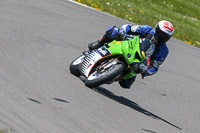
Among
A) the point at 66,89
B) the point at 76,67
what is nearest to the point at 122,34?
the point at 76,67

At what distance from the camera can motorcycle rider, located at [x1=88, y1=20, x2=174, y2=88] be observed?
765cm

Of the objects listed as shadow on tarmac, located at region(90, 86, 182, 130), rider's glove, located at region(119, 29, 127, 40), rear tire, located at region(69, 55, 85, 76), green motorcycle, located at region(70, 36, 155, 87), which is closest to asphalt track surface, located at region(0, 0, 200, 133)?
shadow on tarmac, located at region(90, 86, 182, 130)

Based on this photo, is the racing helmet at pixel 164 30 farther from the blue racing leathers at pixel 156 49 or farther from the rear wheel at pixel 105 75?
the rear wheel at pixel 105 75

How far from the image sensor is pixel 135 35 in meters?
8.09

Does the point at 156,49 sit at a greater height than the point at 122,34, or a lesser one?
lesser

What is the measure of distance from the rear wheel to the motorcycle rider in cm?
69

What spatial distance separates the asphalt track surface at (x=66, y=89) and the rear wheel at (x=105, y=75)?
0.21m

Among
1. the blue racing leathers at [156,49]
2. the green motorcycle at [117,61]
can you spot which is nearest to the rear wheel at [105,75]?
the green motorcycle at [117,61]

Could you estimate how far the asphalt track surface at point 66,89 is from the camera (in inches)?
212

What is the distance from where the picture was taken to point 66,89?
23.1 feet

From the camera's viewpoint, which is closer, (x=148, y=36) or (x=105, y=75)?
(x=105, y=75)

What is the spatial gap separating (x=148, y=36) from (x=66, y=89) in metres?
1.93

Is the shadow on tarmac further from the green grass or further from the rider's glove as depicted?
the green grass

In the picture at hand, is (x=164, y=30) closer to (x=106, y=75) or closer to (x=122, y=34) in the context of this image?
(x=122, y=34)
